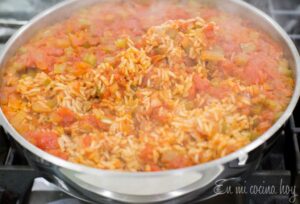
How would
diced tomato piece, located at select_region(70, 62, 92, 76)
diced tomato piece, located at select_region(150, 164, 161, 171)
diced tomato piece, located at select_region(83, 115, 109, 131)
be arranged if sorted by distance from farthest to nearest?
diced tomato piece, located at select_region(70, 62, 92, 76) → diced tomato piece, located at select_region(83, 115, 109, 131) → diced tomato piece, located at select_region(150, 164, 161, 171)

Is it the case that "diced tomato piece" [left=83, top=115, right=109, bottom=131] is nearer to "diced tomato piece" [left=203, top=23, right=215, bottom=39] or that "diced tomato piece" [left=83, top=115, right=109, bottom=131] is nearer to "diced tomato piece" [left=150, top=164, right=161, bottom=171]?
"diced tomato piece" [left=150, top=164, right=161, bottom=171]

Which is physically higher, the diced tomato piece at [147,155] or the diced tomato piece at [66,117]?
the diced tomato piece at [66,117]

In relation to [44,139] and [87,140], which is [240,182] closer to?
[87,140]

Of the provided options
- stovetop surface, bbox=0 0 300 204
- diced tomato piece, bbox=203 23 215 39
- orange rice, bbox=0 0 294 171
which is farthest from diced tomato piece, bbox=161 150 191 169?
diced tomato piece, bbox=203 23 215 39

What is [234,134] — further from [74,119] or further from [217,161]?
[74,119]

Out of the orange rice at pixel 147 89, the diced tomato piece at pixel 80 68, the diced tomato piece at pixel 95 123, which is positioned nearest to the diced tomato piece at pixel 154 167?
the orange rice at pixel 147 89

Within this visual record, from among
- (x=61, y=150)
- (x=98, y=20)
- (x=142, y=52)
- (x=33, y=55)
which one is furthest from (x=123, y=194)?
(x=98, y=20)

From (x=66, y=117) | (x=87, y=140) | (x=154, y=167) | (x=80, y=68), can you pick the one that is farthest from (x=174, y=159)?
(x=80, y=68)

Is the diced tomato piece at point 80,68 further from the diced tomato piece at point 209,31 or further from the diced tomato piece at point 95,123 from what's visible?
the diced tomato piece at point 209,31

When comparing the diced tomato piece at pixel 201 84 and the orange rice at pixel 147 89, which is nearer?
the orange rice at pixel 147 89
